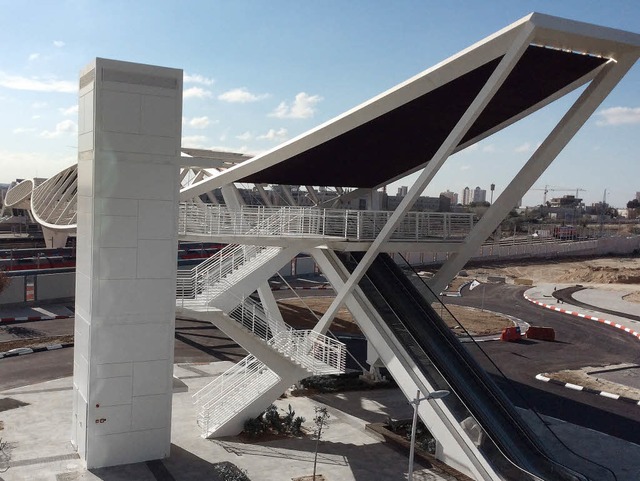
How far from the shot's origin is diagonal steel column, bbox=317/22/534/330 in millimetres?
15289

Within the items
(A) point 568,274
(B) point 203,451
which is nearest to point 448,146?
(B) point 203,451

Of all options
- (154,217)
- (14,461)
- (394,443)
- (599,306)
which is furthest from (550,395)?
(599,306)

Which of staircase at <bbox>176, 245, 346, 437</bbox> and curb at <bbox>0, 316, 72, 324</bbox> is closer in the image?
staircase at <bbox>176, 245, 346, 437</bbox>

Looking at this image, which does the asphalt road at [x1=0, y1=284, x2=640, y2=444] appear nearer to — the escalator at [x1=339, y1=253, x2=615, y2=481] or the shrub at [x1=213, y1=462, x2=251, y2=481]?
the escalator at [x1=339, y1=253, x2=615, y2=481]

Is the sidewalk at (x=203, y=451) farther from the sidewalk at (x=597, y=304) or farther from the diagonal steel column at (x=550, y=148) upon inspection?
the sidewalk at (x=597, y=304)

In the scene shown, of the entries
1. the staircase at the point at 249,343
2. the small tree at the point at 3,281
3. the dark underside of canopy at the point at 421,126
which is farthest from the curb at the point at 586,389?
the small tree at the point at 3,281

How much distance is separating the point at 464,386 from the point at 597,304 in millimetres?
39359

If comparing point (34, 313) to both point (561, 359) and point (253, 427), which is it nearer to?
point (253, 427)

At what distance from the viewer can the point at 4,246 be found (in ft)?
253

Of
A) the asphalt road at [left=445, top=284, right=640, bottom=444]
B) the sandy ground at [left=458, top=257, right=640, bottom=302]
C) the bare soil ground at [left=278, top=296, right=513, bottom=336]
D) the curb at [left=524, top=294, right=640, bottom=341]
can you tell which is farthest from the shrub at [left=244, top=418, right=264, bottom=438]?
the sandy ground at [left=458, top=257, right=640, bottom=302]

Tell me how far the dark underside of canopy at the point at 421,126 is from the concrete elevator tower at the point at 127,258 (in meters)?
5.10

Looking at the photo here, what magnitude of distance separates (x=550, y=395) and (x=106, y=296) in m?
19.4

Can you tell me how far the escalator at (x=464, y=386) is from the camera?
16766 mm

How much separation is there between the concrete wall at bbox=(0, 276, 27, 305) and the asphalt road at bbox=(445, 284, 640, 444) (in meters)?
28.7
